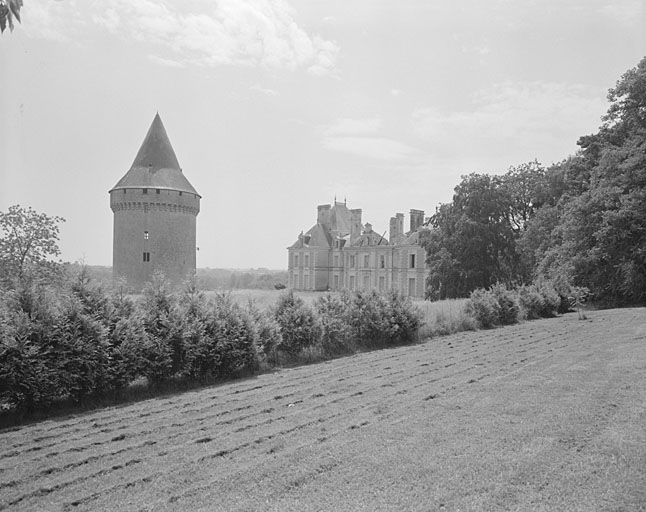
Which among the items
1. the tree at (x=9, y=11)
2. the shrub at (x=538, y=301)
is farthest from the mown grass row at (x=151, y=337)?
the shrub at (x=538, y=301)

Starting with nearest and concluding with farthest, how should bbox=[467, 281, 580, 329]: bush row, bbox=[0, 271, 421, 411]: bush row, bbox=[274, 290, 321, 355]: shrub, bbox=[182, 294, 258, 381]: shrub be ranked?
bbox=[0, 271, 421, 411]: bush row < bbox=[182, 294, 258, 381]: shrub < bbox=[274, 290, 321, 355]: shrub < bbox=[467, 281, 580, 329]: bush row

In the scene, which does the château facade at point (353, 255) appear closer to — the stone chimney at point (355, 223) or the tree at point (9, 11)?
the stone chimney at point (355, 223)

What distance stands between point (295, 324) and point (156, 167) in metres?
29.4

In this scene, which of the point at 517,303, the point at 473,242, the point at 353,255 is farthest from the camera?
the point at 353,255

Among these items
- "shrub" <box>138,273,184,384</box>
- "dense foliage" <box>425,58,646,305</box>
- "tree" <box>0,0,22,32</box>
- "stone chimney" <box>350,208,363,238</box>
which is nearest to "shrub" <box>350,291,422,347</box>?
"shrub" <box>138,273,184,384</box>

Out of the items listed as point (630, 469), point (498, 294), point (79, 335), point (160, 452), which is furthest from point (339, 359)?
point (498, 294)

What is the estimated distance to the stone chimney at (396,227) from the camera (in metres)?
50.8

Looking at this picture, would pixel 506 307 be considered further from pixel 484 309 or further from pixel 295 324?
pixel 295 324

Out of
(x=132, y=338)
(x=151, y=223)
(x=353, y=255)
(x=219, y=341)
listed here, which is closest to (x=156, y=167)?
(x=151, y=223)

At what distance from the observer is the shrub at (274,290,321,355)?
1138 centimetres

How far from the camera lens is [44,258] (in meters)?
13.3

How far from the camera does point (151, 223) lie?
35438 mm

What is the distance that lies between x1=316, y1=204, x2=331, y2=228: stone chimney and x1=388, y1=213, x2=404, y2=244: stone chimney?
30.3ft

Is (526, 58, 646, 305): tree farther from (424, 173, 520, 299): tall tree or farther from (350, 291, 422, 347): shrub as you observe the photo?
(350, 291, 422, 347): shrub
